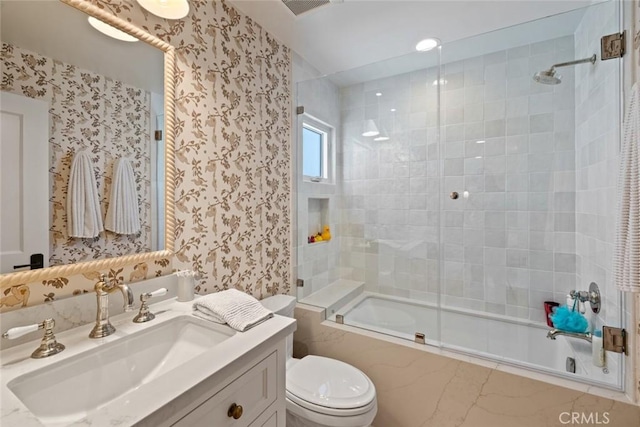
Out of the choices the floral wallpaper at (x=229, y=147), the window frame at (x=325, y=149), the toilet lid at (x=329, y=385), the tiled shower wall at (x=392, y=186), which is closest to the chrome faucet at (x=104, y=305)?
the floral wallpaper at (x=229, y=147)

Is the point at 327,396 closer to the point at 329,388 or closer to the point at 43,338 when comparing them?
the point at 329,388

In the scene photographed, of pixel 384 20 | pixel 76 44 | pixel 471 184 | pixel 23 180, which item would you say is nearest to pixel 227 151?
pixel 76 44

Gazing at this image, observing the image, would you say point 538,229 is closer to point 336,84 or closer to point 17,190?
point 336,84

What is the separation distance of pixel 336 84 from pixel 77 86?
2073 mm

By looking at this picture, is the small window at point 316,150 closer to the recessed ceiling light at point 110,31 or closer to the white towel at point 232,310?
the recessed ceiling light at point 110,31

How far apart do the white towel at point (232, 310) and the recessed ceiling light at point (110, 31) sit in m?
1.08

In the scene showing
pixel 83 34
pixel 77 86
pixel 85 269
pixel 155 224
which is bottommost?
pixel 85 269

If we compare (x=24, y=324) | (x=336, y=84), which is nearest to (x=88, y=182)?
(x=24, y=324)

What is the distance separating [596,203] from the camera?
1587 mm

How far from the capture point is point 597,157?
1562mm

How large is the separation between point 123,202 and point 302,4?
1408mm

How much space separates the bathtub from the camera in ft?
4.59

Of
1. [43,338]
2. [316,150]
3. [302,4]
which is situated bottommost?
[43,338]

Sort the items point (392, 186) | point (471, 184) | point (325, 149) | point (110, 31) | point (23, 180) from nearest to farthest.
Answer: point (23, 180) < point (110, 31) < point (471, 184) < point (392, 186) < point (325, 149)
